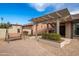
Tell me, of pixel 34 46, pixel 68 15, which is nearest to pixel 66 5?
pixel 68 15

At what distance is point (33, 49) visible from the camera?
5336 millimetres

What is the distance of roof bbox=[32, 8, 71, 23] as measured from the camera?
529 cm

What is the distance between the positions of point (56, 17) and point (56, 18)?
3 cm

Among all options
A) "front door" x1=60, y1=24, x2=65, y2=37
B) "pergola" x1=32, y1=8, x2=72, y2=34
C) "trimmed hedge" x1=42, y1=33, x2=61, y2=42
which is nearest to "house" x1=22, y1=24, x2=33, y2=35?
"pergola" x1=32, y1=8, x2=72, y2=34

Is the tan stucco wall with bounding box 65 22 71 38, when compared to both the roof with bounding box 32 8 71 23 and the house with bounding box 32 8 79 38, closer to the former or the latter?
the house with bounding box 32 8 79 38

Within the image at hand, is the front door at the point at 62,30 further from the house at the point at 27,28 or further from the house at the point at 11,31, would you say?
the house at the point at 11,31

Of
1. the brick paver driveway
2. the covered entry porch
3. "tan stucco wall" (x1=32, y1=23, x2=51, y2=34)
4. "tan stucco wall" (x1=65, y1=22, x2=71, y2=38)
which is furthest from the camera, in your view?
"tan stucco wall" (x1=65, y1=22, x2=71, y2=38)

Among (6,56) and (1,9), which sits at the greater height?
(1,9)

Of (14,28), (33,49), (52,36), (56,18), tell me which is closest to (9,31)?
(14,28)

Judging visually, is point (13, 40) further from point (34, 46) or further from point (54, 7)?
point (54, 7)

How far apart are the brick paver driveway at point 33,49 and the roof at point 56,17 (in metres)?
0.73

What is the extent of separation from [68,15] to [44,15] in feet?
2.48

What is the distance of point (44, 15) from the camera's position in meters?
5.39

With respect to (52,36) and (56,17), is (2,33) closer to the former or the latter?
(52,36)
